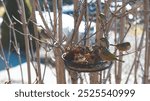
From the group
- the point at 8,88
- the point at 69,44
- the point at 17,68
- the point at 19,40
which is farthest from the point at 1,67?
the point at 69,44

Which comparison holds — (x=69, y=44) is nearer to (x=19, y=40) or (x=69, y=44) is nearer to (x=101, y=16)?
(x=101, y=16)

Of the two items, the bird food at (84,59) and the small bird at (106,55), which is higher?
the small bird at (106,55)

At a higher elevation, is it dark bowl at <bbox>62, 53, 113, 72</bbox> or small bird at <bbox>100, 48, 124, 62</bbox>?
small bird at <bbox>100, 48, 124, 62</bbox>

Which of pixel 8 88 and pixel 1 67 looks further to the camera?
pixel 1 67

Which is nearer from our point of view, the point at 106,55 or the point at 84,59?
the point at 106,55

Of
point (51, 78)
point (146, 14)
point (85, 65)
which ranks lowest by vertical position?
point (51, 78)

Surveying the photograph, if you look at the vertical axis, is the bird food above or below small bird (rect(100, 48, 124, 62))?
below

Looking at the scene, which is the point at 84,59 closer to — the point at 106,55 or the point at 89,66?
the point at 89,66

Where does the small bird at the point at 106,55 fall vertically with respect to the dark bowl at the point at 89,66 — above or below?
above

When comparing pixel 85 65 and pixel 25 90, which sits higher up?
pixel 85 65

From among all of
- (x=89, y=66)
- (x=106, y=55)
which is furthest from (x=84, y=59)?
(x=106, y=55)

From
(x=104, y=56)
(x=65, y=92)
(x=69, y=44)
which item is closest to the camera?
(x=104, y=56)
